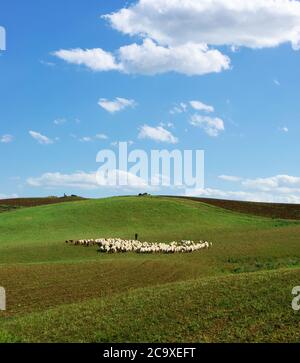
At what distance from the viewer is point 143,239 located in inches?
2233

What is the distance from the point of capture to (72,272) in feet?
115

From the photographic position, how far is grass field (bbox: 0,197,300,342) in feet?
64.8

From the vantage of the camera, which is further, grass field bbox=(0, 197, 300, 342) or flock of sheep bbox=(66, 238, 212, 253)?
flock of sheep bbox=(66, 238, 212, 253)

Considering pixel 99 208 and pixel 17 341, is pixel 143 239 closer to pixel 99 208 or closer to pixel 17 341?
pixel 99 208

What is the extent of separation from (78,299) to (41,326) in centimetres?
612

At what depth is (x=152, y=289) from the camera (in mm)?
26734

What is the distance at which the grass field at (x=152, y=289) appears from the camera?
19.8 meters

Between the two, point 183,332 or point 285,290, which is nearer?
point 183,332

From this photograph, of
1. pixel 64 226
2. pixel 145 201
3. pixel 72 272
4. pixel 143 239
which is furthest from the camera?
pixel 145 201

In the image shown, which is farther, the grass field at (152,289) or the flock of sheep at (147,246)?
the flock of sheep at (147,246)

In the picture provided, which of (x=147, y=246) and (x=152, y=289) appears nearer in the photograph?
(x=152, y=289)
